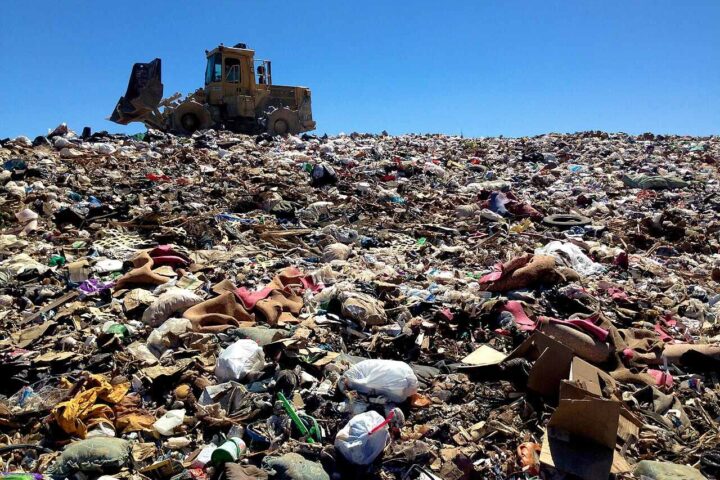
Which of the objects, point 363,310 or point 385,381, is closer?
point 385,381

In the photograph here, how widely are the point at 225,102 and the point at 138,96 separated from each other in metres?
2.38

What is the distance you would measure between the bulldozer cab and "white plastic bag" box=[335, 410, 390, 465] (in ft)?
44.5

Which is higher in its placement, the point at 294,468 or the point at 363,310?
the point at 363,310

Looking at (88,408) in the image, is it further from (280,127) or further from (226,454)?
(280,127)

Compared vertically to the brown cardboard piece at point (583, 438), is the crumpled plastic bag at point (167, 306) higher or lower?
higher

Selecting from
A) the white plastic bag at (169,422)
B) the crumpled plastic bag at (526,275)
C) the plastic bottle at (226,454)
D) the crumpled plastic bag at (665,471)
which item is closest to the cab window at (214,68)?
the crumpled plastic bag at (526,275)

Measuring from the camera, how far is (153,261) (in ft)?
15.4

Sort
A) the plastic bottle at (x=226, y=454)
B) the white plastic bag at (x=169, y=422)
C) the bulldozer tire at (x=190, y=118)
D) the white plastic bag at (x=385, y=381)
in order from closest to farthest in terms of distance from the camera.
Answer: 1. the plastic bottle at (x=226, y=454)
2. the white plastic bag at (x=169, y=422)
3. the white plastic bag at (x=385, y=381)
4. the bulldozer tire at (x=190, y=118)

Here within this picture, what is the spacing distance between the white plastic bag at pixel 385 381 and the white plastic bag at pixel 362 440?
31 centimetres

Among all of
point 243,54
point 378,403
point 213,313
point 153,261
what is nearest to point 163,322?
point 213,313

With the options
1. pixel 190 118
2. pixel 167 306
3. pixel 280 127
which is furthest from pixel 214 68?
pixel 167 306

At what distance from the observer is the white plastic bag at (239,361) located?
114 inches

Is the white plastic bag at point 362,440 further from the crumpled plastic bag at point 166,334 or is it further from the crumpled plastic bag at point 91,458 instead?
the crumpled plastic bag at point 166,334

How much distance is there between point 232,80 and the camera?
47.8 feet
